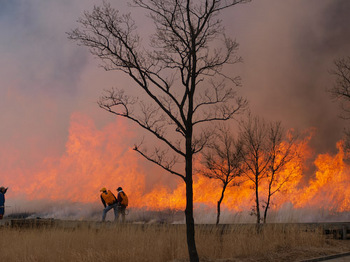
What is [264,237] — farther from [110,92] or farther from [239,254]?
[110,92]

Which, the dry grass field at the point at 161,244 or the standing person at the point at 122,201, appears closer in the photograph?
the dry grass field at the point at 161,244

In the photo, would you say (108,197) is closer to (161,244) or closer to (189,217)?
(161,244)

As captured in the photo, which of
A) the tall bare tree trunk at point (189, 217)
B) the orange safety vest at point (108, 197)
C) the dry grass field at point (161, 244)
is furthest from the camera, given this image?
the orange safety vest at point (108, 197)

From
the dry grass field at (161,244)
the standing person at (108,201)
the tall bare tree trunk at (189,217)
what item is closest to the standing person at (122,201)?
the standing person at (108,201)

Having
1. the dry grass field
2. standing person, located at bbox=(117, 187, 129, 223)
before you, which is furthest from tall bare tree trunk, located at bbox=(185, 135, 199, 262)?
standing person, located at bbox=(117, 187, 129, 223)

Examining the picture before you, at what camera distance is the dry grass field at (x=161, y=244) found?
40.8 ft

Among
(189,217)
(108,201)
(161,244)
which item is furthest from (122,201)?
(189,217)

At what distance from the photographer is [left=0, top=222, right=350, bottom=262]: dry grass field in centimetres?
1243

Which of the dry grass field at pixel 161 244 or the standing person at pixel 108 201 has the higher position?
the standing person at pixel 108 201

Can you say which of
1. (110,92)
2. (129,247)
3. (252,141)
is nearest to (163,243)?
(129,247)

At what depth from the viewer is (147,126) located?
1279cm

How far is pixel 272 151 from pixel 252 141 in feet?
5.93

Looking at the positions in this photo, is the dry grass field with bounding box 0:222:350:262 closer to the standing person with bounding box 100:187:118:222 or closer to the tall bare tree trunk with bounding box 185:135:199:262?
the tall bare tree trunk with bounding box 185:135:199:262

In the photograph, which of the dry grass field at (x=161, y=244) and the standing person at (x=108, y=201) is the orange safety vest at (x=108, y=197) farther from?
the dry grass field at (x=161, y=244)
